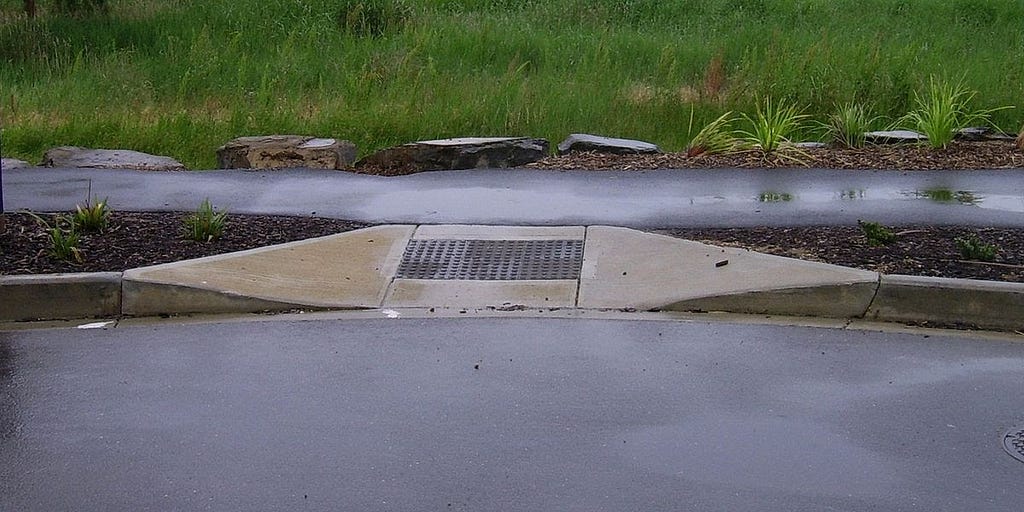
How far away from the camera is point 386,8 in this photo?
20.2 m

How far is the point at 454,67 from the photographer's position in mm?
16734

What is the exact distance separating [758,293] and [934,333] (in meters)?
0.98

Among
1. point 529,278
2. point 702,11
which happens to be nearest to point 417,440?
point 529,278

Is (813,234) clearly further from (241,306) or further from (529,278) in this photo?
(241,306)

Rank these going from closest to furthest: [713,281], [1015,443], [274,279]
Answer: [1015,443]
[713,281]
[274,279]

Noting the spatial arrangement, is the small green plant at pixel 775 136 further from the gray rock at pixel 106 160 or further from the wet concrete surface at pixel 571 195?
the gray rock at pixel 106 160

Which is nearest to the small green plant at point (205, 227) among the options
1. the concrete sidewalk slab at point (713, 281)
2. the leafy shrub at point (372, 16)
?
the concrete sidewalk slab at point (713, 281)

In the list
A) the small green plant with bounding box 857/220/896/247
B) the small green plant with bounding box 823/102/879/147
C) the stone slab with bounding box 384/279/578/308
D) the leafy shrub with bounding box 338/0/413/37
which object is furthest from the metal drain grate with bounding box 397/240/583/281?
the leafy shrub with bounding box 338/0/413/37

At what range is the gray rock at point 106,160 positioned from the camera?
12.1 metres

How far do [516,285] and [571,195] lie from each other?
2654mm

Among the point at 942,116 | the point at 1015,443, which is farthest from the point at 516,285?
the point at 942,116

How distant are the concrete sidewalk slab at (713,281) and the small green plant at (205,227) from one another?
8.33 feet

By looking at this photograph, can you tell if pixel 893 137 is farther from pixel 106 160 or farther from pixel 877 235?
pixel 106 160

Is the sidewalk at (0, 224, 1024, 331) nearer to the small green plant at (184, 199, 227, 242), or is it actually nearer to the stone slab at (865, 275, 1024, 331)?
the stone slab at (865, 275, 1024, 331)
